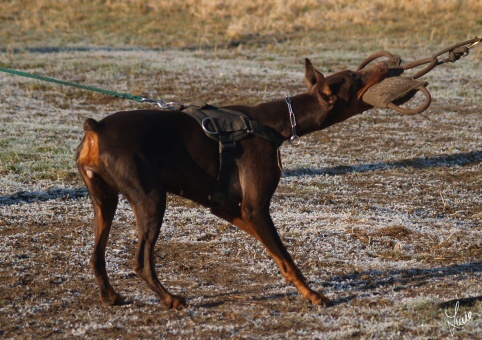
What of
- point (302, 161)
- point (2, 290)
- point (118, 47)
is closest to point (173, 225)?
point (2, 290)

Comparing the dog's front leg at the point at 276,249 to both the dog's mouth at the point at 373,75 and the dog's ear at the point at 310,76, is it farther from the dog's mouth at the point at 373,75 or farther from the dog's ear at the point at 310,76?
the dog's mouth at the point at 373,75

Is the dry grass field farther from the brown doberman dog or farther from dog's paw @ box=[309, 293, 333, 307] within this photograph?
the brown doberman dog

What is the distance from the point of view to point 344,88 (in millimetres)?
6008

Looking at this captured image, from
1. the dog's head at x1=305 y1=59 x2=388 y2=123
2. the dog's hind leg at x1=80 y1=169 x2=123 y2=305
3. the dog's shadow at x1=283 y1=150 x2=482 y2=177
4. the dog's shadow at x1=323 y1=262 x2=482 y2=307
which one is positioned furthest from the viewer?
the dog's shadow at x1=283 y1=150 x2=482 y2=177

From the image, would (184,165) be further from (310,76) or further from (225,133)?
(310,76)

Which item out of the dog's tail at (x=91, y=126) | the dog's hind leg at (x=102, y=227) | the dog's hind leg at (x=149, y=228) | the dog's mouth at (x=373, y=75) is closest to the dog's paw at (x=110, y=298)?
the dog's hind leg at (x=102, y=227)

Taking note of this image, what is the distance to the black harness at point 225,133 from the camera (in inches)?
228

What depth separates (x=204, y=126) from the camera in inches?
226

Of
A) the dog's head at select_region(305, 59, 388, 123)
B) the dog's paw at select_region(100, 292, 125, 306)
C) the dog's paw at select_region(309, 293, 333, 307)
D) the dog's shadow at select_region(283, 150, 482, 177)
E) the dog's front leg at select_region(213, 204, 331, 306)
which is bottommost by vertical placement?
the dog's shadow at select_region(283, 150, 482, 177)

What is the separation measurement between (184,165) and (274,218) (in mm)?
2680

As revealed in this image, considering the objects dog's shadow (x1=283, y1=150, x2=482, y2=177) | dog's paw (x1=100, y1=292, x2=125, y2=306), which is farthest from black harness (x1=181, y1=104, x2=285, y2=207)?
dog's shadow (x1=283, y1=150, x2=482, y2=177)

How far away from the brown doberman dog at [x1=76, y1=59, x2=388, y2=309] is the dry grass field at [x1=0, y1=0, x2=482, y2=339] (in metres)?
0.39

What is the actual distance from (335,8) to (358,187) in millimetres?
20392

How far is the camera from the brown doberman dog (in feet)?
17.9
